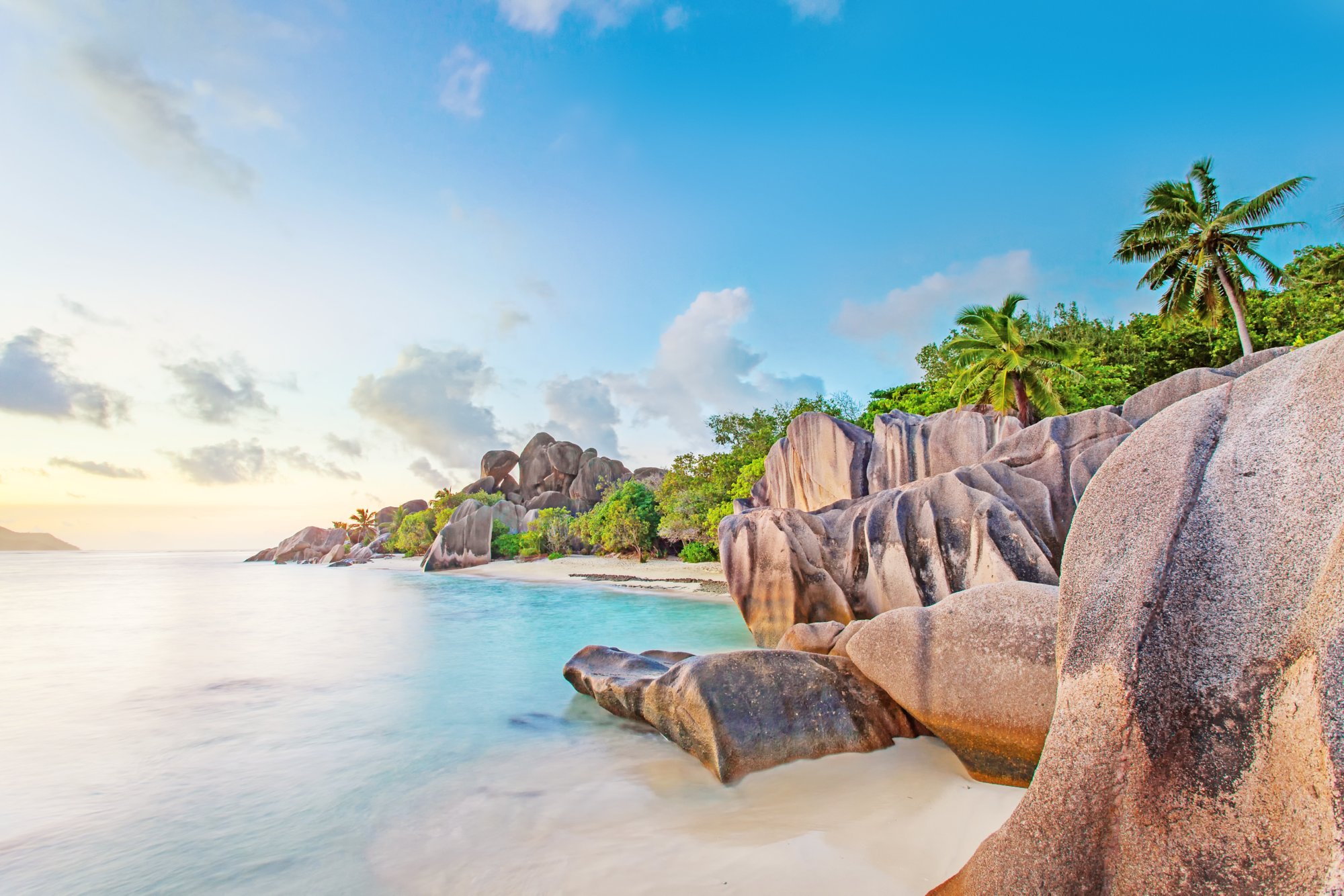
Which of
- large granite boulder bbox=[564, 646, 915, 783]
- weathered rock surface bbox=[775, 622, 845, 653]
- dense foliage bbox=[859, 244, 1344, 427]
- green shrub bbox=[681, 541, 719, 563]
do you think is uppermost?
dense foliage bbox=[859, 244, 1344, 427]

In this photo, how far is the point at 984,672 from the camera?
3.96 m

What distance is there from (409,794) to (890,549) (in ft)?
22.2

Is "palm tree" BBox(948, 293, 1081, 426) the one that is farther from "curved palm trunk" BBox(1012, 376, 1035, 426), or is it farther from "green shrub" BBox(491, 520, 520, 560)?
"green shrub" BBox(491, 520, 520, 560)

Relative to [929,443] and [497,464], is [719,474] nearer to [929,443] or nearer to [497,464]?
[929,443]

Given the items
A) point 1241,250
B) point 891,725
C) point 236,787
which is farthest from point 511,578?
point 1241,250

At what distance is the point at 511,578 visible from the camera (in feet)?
93.4

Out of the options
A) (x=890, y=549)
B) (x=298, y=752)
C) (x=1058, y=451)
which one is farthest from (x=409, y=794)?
(x=1058, y=451)

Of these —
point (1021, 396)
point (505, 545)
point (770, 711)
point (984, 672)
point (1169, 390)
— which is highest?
point (1021, 396)

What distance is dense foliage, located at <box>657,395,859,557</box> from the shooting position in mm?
22672

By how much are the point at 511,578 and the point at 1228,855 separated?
94.0 ft

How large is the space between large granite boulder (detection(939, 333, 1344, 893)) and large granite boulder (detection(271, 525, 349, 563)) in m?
60.6

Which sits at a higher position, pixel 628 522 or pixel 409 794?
pixel 628 522

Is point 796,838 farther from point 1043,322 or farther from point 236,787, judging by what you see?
point 1043,322

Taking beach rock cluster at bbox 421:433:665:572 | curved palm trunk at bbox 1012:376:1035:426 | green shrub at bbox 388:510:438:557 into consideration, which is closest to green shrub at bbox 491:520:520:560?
beach rock cluster at bbox 421:433:665:572
